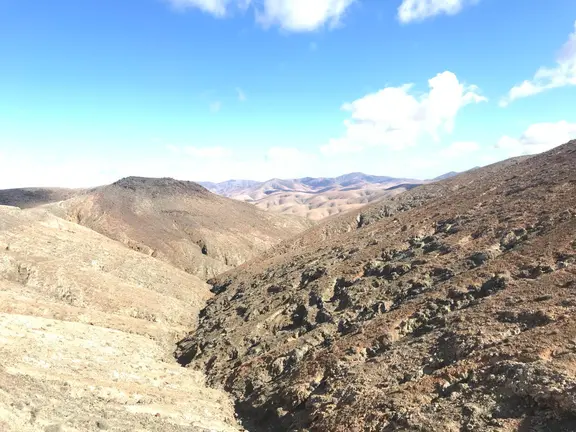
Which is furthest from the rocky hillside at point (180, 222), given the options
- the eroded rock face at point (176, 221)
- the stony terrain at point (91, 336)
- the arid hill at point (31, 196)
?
the arid hill at point (31, 196)

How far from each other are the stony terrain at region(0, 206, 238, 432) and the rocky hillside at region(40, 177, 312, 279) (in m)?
15.0

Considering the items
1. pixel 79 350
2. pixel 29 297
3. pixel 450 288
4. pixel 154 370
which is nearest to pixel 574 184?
pixel 450 288

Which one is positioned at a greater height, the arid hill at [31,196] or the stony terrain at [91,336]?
the arid hill at [31,196]

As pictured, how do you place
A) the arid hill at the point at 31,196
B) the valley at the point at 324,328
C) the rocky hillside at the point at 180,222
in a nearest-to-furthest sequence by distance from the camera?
the valley at the point at 324,328, the rocky hillside at the point at 180,222, the arid hill at the point at 31,196

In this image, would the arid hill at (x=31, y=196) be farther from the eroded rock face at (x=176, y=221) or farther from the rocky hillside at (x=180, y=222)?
the rocky hillside at (x=180, y=222)

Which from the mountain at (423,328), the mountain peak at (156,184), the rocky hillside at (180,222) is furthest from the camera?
the mountain peak at (156,184)

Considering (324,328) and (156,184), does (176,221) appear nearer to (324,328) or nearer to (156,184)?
(156,184)

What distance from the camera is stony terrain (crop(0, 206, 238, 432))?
16.5m

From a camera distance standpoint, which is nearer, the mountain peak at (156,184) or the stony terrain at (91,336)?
the stony terrain at (91,336)

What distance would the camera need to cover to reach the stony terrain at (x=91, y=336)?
54.0 feet

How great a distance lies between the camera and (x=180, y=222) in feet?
278

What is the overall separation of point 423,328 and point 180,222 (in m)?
69.4

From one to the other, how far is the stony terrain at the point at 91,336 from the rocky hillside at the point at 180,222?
49.1 ft

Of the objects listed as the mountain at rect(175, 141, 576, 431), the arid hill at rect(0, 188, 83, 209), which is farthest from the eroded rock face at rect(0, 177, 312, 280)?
the mountain at rect(175, 141, 576, 431)
